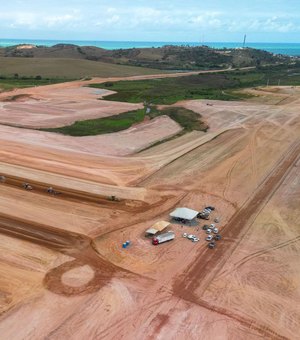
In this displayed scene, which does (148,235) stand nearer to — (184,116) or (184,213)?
(184,213)

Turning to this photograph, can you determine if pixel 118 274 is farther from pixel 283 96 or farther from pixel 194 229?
pixel 283 96

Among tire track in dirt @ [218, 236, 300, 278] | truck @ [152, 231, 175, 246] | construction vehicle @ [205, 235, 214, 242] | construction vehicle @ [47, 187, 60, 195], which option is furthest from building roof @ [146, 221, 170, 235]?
construction vehicle @ [47, 187, 60, 195]

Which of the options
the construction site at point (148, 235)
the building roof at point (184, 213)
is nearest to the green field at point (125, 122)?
the construction site at point (148, 235)

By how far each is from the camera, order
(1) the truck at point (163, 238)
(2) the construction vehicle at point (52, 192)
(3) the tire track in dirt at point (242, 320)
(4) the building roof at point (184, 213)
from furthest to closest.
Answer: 1. (2) the construction vehicle at point (52, 192)
2. (4) the building roof at point (184, 213)
3. (1) the truck at point (163, 238)
4. (3) the tire track in dirt at point (242, 320)

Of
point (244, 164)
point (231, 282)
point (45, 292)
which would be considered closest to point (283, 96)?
point (244, 164)

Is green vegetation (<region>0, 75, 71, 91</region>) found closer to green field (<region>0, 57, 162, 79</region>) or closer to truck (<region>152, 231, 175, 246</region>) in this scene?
green field (<region>0, 57, 162, 79</region>)

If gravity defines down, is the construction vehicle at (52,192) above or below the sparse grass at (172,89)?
below

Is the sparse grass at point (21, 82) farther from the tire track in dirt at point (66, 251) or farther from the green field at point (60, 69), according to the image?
the tire track in dirt at point (66, 251)
